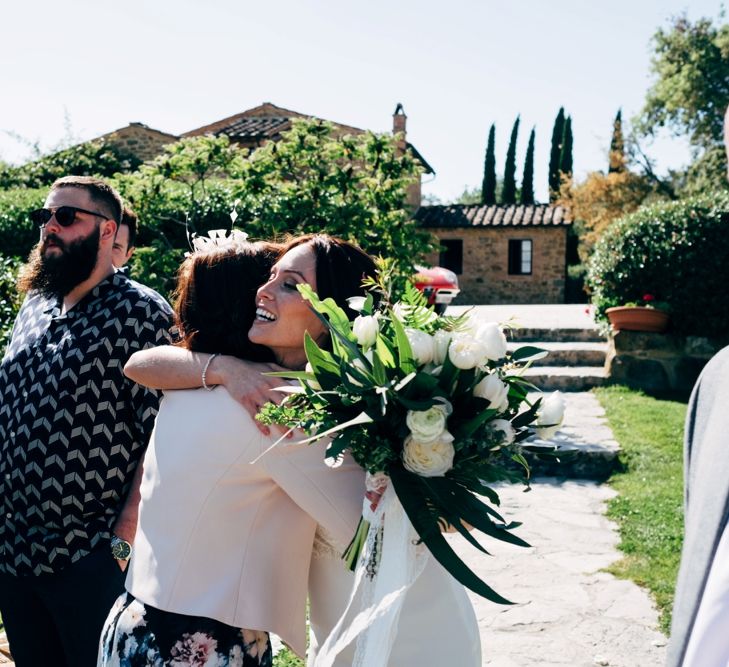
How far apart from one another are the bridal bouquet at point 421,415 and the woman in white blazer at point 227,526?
0.40ft

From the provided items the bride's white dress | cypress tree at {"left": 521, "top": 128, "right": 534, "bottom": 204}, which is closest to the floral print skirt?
the bride's white dress

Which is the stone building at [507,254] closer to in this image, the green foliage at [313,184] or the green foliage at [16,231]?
the green foliage at [16,231]

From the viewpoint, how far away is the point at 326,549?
6.64 feet

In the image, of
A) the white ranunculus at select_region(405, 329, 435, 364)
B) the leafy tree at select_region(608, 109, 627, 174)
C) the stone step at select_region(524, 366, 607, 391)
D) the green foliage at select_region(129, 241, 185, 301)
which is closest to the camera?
the white ranunculus at select_region(405, 329, 435, 364)

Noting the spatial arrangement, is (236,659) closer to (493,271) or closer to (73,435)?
(73,435)

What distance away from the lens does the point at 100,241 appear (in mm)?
3139

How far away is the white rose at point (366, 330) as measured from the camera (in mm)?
1708

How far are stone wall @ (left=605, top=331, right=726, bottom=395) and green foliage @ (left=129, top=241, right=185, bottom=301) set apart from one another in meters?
6.23

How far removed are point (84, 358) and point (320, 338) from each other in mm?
1127

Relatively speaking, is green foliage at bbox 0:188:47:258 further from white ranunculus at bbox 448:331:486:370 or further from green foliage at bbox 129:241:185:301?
white ranunculus at bbox 448:331:486:370

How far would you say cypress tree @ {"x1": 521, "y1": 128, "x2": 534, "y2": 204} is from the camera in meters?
42.1

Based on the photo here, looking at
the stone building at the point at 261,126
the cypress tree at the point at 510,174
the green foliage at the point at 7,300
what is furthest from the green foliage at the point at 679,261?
the cypress tree at the point at 510,174

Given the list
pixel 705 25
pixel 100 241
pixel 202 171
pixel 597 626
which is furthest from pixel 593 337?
pixel 705 25

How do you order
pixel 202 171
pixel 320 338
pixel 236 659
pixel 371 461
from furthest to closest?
1. pixel 202 171
2. pixel 320 338
3. pixel 236 659
4. pixel 371 461
